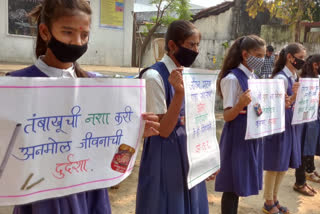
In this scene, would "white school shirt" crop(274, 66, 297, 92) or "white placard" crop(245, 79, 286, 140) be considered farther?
"white school shirt" crop(274, 66, 297, 92)

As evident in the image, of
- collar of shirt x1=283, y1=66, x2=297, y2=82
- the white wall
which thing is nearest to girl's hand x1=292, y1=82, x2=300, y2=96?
collar of shirt x1=283, y1=66, x2=297, y2=82

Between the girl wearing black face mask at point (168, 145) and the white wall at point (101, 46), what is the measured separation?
27.1 ft

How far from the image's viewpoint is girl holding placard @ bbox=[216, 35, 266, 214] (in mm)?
2562

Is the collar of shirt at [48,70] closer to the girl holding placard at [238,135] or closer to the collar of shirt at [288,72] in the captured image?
the girl holding placard at [238,135]

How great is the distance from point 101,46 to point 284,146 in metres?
8.96

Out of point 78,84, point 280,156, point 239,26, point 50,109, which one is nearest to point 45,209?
point 50,109

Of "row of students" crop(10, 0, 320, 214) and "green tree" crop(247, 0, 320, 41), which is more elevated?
"green tree" crop(247, 0, 320, 41)

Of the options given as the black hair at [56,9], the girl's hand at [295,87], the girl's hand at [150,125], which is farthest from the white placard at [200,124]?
the girl's hand at [295,87]

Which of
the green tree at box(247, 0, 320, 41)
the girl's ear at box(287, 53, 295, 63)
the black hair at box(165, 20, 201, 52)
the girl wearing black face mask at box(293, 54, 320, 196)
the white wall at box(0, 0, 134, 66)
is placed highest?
the green tree at box(247, 0, 320, 41)

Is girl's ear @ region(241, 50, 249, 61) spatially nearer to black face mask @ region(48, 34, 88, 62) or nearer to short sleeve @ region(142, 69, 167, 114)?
short sleeve @ region(142, 69, 167, 114)

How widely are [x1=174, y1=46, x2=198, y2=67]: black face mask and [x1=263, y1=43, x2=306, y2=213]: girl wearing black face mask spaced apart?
156 centimetres

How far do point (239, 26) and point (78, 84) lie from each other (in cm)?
1485

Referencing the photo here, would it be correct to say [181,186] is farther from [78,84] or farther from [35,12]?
[35,12]

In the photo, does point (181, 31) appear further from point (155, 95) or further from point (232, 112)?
point (232, 112)
